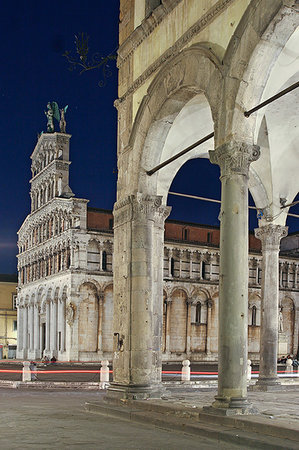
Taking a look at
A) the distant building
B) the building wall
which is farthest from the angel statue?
the distant building

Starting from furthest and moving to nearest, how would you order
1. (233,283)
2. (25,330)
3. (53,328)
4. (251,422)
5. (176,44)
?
(25,330) < (53,328) < (176,44) < (233,283) < (251,422)

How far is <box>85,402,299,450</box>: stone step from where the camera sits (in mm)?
8445

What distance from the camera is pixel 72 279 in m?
47.2

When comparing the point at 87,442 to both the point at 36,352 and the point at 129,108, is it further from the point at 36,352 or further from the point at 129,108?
the point at 36,352

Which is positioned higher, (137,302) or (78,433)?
(137,302)

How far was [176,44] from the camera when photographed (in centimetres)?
1259

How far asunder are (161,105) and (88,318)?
118 ft

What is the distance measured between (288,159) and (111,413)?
8374 mm

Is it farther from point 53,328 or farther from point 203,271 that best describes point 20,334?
point 203,271

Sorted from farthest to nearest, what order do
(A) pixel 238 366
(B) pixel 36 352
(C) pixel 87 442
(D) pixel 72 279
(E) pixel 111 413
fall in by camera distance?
1. (B) pixel 36 352
2. (D) pixel 72 279
3. (E) pixel 111 413
4. (A) pixel 238 366
5. (C) pixel 87 442

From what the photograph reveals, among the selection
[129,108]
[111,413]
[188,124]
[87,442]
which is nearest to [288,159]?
[188,124]

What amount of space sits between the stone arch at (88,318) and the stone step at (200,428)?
34.5 meters

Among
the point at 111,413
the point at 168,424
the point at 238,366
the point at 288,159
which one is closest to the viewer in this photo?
the point at 238,366

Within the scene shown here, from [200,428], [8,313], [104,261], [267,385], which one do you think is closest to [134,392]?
[200,428]
